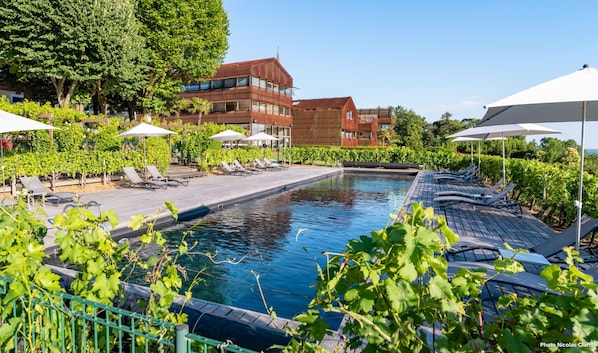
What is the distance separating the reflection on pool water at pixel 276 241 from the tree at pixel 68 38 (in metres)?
12.5

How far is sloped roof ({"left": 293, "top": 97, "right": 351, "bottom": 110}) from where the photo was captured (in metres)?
49.4

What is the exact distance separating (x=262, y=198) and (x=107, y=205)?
5494 mm

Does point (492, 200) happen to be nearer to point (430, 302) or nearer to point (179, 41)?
point (430, 302)

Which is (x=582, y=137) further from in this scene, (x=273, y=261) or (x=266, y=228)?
(x=266, y=228)

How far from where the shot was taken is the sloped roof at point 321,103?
162 ft

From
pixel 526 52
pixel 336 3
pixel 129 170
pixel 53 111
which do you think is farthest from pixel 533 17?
pixel 53 111

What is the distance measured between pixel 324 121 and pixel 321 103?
326 cm

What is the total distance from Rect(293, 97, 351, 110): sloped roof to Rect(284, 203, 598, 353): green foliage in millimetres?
48015

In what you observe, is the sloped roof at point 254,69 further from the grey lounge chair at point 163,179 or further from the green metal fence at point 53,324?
the green metal fence at point 53,324

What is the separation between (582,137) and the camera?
5.24 metres

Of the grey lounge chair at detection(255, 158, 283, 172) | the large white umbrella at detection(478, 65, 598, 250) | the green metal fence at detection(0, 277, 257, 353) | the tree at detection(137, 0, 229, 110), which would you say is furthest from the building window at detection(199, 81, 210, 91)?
the green metal fence at detection(0, 277, 257, 353)

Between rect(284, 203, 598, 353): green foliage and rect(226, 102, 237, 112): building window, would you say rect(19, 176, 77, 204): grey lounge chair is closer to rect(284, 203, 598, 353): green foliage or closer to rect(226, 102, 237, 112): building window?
rect(284, 203, 598, 353): green foliage

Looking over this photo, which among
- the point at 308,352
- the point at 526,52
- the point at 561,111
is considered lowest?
the point at 308,352

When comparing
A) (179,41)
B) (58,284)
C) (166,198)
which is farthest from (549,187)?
(179,41)
